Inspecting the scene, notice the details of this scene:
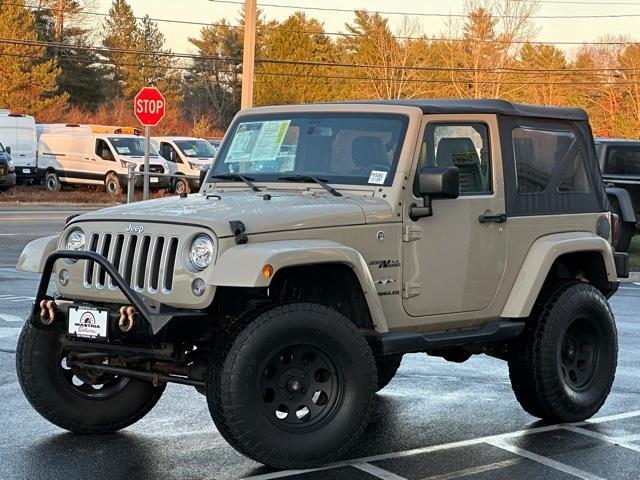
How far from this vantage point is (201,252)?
21.3 feet

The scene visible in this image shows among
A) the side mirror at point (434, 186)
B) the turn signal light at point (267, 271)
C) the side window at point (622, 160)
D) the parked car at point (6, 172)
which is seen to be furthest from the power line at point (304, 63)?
the turn signal light at point (267, 271)

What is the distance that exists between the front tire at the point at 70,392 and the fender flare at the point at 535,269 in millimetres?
2213

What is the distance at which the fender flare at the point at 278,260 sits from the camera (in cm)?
625

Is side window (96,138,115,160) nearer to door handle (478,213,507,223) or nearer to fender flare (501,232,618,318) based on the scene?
fender flare (501,232,618,318)

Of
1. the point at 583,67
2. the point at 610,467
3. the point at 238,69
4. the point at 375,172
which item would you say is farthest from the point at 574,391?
the point at 238,69

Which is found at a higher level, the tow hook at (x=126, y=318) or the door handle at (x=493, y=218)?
the door handle at (x=493, y=218)

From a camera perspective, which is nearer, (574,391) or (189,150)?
(574,391)

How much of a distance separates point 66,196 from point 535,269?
96.9 ft

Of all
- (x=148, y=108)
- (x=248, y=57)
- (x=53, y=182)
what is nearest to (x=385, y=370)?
(x=248, y=57)

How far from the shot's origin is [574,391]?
804 centimetres

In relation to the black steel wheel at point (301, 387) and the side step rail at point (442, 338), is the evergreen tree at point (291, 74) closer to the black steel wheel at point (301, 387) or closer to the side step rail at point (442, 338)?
the side step rail at point (442, 338)

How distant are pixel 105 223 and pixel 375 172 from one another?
160 centimetres

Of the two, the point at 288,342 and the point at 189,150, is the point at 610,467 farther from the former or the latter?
the point at 189,150

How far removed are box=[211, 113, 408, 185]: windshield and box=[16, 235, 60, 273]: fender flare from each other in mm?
1237
